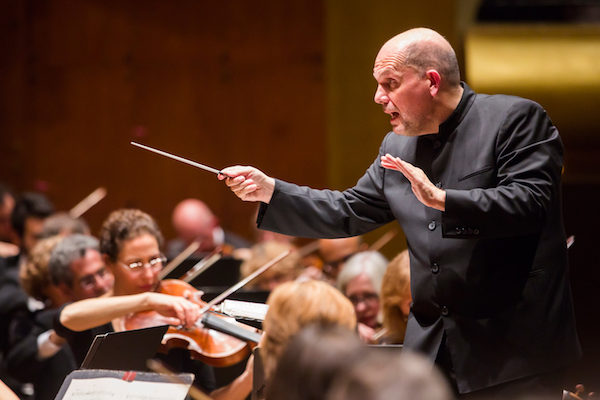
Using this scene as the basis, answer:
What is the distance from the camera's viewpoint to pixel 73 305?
8.23 ft

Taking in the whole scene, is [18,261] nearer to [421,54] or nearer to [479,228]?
[421,54]

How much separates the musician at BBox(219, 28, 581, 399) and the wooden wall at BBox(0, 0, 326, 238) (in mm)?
4524

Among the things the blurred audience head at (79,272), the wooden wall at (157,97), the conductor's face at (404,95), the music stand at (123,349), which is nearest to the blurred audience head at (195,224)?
the wooden wall at (157,97)

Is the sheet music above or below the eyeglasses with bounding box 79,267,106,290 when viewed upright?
above

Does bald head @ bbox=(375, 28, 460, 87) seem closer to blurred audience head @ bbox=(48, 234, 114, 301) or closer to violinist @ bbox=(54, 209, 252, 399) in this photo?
violinist @ bbox=(54, 209, 252, 399)

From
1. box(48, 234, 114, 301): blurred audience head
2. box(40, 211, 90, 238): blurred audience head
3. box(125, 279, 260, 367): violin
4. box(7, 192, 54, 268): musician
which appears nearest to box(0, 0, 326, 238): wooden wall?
box(7, 192, 54, 268): musician

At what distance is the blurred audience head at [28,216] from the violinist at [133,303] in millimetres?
2432

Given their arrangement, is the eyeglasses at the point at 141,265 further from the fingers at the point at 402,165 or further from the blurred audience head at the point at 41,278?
the fingers at the point at 402,165

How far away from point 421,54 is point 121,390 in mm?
1183

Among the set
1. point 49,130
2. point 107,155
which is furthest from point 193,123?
point 49,130

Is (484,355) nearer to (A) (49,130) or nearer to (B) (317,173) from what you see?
(B) (317,173)

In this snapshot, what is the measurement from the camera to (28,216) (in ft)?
16.3

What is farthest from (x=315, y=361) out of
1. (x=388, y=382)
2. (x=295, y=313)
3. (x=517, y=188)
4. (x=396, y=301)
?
A: (x=396, y=301)

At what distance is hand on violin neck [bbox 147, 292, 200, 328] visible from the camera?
93.8 inches
